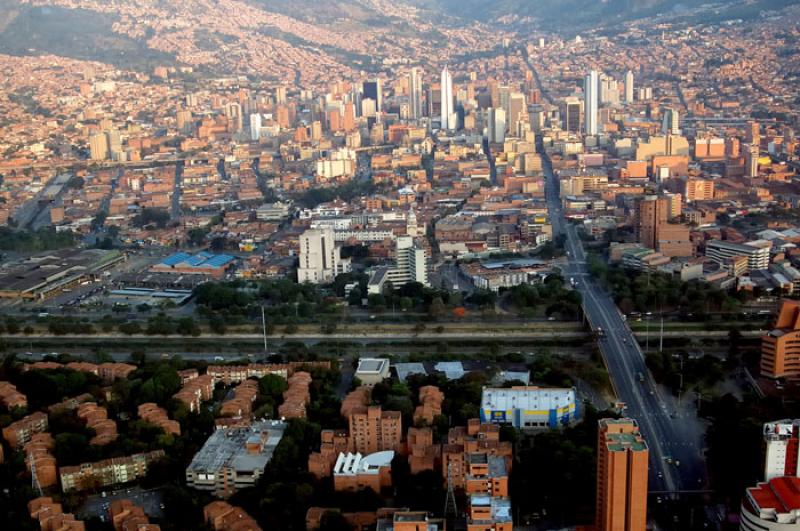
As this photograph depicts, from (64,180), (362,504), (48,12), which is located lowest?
(362,504)

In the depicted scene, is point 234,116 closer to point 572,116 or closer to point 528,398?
point 572,116

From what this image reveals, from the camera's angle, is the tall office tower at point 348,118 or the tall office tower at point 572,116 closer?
the tall office tower at point 572,116

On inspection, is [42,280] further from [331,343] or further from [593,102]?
[593,102]

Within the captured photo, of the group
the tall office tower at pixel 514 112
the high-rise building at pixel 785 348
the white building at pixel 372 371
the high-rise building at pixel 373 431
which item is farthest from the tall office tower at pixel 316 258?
the tall office tower at pixel 514 112

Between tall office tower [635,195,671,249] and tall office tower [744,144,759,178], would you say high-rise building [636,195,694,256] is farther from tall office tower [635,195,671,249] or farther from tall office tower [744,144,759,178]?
tall office tower [744,144,759,178]

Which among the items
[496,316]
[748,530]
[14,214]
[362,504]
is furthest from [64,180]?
[748,530]

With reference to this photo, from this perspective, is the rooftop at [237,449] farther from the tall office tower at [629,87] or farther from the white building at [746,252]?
the tall office tower at [629,87]

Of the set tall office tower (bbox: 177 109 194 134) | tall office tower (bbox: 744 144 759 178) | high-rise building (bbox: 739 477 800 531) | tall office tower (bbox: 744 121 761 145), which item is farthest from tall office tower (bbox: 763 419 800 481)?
tall office tower (bbox: 177 109 194 134)

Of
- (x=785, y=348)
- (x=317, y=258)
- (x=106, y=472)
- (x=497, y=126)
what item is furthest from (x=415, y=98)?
(x=106, y=472)
